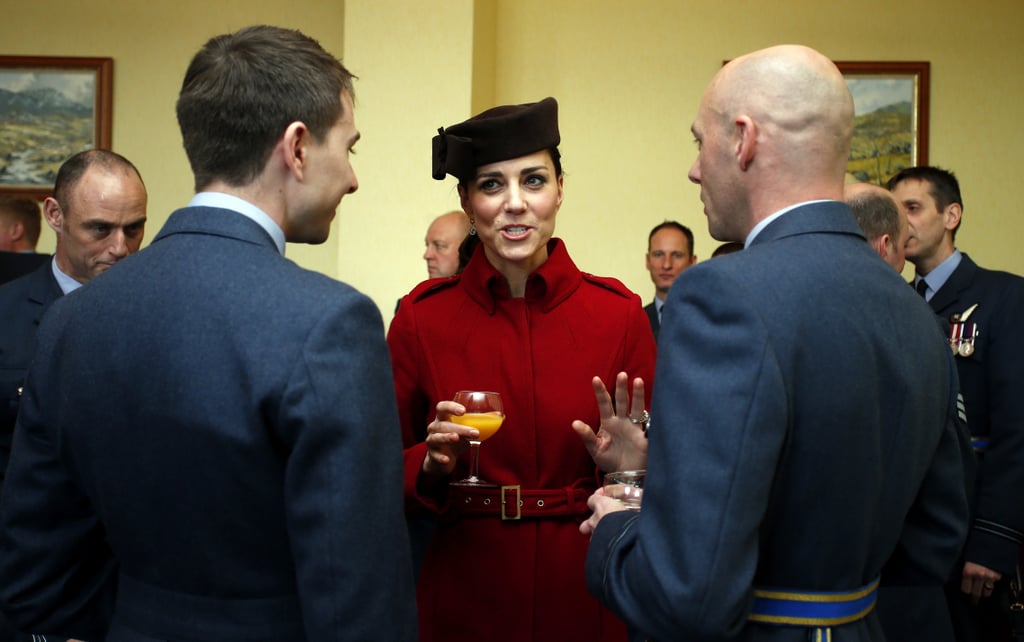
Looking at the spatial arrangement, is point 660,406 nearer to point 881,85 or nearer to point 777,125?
point 777,125

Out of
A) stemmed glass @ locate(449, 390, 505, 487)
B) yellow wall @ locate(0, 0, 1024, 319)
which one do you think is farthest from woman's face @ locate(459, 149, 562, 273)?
yellow wall @ locate(0, 0, 1024, 319)

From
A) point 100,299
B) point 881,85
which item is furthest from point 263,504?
point 881,85

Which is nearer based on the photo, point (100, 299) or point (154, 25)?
point (100, 299)

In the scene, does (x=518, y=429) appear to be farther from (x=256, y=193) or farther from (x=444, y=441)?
(x=256, y=193)

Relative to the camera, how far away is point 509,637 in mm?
2232

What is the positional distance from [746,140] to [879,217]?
142cm

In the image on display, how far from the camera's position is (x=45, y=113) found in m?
6.11

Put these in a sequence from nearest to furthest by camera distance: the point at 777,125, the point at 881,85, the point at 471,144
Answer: the point at 777,125, the point at 471,144, the point at 881,85

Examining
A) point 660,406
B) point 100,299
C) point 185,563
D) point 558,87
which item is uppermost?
point 558,87

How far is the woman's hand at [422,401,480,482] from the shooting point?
6.55ft

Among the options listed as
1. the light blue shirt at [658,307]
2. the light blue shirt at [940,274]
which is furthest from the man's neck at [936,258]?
the light blue shirt at [658,307]

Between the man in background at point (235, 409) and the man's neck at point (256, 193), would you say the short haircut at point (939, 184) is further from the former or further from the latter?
the man's neck at point (256, 193)

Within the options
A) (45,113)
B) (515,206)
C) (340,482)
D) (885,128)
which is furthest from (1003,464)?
(45,113)

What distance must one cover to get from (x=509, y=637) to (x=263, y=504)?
0.90m
